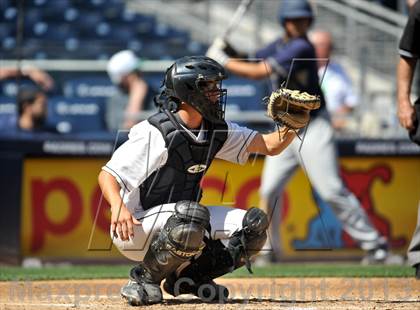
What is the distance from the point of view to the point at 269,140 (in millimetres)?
5430

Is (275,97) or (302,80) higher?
(275,97)

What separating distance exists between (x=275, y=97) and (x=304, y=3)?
4171 mm

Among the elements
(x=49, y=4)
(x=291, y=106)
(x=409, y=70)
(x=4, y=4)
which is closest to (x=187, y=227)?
(x=291, y=106)

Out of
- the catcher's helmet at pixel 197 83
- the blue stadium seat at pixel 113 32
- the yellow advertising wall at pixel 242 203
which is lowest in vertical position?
the yellow advertising wall at pixel 242 203

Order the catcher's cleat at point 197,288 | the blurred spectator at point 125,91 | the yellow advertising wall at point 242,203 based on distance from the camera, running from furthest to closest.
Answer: the blurred spectator at point 125,91, the yellow advertising wall at point 242,203, the catcher's cleat at point 197,288

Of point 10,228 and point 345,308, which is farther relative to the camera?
point 10,228

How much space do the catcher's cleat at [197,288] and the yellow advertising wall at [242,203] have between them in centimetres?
375

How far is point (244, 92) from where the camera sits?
1026 centimetres

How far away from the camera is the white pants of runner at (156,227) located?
16.7ft

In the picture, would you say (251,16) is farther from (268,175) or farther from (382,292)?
(382,292)

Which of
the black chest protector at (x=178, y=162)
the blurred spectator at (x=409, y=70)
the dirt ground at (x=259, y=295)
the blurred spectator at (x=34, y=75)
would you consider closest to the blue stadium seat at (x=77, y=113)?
the blurred spectator at (x=34, y=75)

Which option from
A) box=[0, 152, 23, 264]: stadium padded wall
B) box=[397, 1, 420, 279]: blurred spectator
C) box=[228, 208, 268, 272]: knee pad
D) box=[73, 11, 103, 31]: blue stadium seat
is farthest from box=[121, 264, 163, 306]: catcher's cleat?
box=[73, 11, 103, 31]: blue stadium seat

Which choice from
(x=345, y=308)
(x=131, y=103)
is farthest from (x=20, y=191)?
(x=345, y=308)

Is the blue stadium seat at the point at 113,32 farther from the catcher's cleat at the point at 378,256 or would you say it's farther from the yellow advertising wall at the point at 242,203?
the catcher's cleat at the point at 378,256
